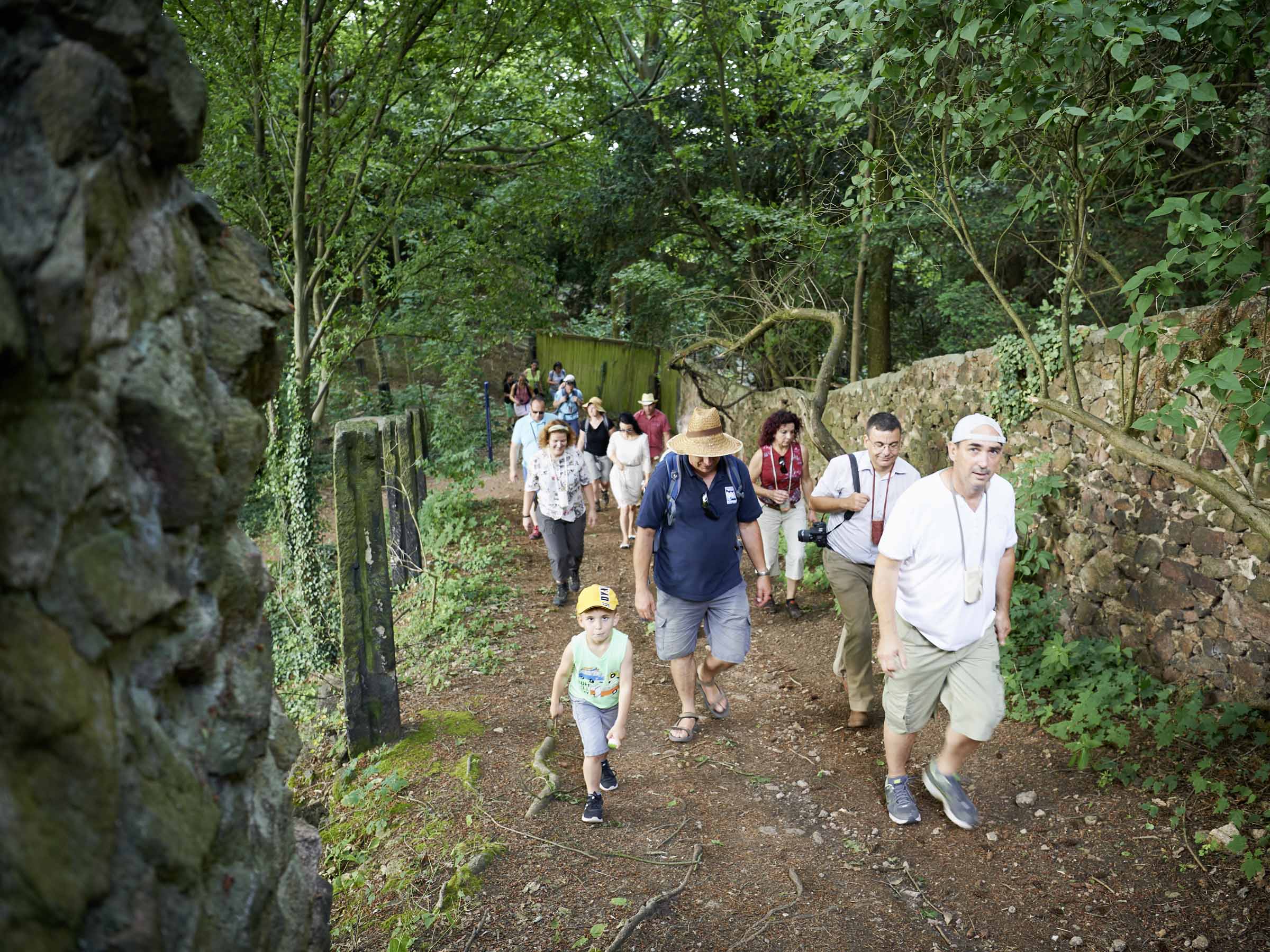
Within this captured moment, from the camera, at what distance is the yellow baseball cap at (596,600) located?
4.41 metres

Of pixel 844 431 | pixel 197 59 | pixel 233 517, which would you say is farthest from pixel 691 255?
pixel 233 517

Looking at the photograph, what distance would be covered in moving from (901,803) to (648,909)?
5.01ft

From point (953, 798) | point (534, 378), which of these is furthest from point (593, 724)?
point (534, 378)

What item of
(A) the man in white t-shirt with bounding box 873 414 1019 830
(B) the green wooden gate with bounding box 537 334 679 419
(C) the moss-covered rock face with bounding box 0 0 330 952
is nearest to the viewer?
(C) the moss-covered rock face with bounding box 0 0 330 952

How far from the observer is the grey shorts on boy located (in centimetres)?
451

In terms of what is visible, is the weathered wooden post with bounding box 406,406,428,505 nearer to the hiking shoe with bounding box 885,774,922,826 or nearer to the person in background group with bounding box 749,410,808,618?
the person in background group with bounding box 749,410,808,618

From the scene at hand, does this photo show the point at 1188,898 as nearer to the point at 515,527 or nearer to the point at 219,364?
the point at 219,364

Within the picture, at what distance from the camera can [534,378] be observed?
1750cm

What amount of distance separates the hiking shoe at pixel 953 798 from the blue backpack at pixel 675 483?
1.83 metres

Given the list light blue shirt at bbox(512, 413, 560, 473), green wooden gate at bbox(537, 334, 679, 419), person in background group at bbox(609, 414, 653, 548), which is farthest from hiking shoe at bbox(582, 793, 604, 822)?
green wooden gate at bbox(537, 334, 679, 419)

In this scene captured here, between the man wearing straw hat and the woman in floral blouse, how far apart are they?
113 inches

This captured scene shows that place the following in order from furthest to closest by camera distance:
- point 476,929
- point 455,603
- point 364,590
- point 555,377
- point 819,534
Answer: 1. point 555,377
2. point 455,603
3. point 819,534
4. point 364,590
5. point 476,929

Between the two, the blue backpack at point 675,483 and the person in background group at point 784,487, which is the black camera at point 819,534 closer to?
the blue backpack at point 675,483

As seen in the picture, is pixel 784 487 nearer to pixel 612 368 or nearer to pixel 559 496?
pixel 559 496
